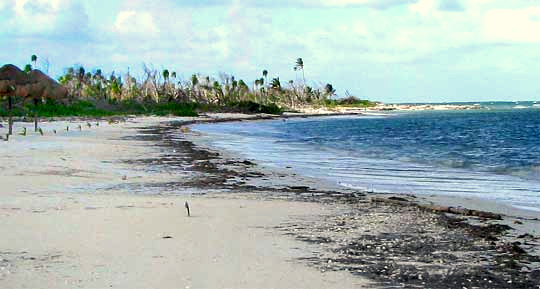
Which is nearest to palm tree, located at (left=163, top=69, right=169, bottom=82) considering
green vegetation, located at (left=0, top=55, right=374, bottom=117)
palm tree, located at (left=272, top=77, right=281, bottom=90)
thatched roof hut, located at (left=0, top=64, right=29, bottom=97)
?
green vegetation, located at (left=0, top=55, right=374, bottom=117)

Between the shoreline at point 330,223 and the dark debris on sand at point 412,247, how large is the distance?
10 millimetres

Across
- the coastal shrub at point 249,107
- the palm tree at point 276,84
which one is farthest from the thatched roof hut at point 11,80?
the palm tree at point 276,84

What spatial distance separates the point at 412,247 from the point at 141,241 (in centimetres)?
296

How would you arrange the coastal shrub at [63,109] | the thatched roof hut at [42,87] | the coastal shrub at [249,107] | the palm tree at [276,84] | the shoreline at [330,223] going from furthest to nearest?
1. the palm tree at [276,84]
2. the coastal shrub at [249,107]
3. the coastal shrub at [63,109]
4. the thatched roof hut at [42,87]
5. the shoreline at [330,223]

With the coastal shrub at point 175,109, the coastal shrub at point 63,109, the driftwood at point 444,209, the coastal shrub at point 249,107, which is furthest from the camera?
the coastal shrub at point 249,107

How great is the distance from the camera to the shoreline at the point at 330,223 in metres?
6.80

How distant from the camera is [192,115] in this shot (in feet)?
262

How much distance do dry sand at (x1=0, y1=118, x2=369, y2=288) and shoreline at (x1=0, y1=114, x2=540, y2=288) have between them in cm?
5

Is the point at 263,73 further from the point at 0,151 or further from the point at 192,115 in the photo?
the point at 0,151

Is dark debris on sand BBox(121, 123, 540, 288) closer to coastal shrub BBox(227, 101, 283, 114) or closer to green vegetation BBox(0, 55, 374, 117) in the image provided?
green vegetation BBox(0, 55, 374, 117)

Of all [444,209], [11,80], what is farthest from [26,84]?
[444,209]

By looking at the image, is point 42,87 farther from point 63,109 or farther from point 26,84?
point 63,109

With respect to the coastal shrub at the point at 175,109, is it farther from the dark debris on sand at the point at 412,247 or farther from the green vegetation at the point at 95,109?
the dark debris on sand at the point at 412,247

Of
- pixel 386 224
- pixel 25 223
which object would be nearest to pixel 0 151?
pixel 25 223
